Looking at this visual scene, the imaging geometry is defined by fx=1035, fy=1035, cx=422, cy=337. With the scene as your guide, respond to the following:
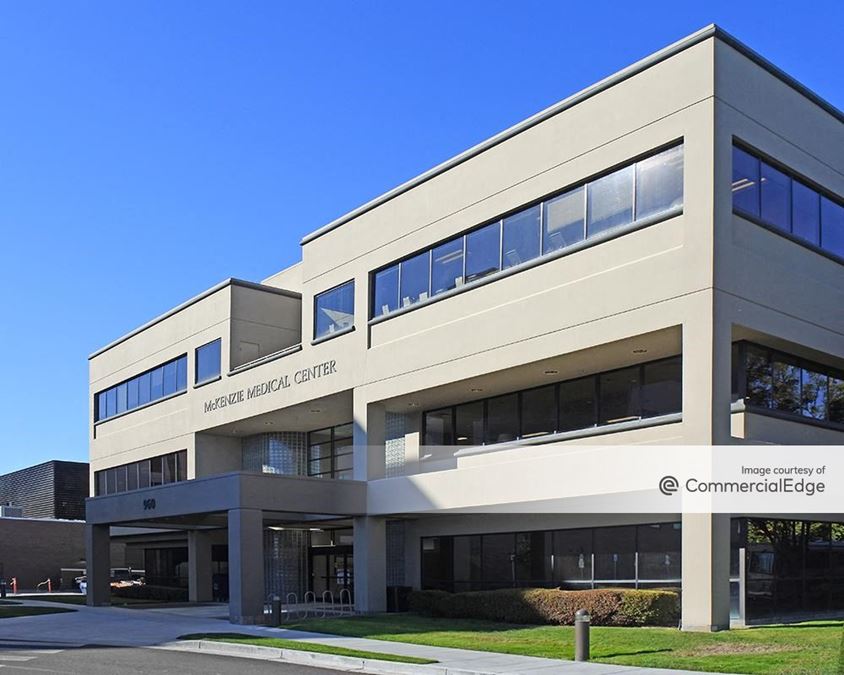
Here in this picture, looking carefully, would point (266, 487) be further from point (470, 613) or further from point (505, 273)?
point (505, 273)

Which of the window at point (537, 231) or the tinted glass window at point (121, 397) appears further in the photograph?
the tinted glass window at point (121, 397)

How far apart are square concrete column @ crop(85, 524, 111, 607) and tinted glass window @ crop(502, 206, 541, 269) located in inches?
813

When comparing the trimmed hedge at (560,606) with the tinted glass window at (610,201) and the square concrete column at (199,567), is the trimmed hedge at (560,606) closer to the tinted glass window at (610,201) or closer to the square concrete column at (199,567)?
the tinted glass window at (610,201)

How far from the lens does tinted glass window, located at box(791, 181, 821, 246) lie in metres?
23.9

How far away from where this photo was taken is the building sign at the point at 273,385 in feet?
107

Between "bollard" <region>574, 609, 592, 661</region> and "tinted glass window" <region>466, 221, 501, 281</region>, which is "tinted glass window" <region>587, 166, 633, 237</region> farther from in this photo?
"bollard" <region>574, 609, 592, 661</region>

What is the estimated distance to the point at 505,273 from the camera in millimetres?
26109

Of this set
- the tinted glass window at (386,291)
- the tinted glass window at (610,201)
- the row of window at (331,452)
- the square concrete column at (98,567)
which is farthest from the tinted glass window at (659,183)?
the square concrete column at (98,567)

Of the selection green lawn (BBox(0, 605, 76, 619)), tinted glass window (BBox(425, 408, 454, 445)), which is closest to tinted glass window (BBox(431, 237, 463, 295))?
tinted glass window (BBox(425, 408, 454, 445))

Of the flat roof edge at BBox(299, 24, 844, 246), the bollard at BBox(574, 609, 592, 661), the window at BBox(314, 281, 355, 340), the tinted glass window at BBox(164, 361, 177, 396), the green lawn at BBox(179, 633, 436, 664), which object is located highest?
the flat roof edge at BBox(299, 24, 844, 246)

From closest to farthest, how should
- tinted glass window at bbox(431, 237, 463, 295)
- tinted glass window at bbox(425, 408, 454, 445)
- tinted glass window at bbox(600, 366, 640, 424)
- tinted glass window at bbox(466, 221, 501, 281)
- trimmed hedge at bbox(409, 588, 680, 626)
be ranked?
trimmed hedge at bbox(409, 588, 680, 626) < tinted glass window at bbox(600, 366, 640, 424) < tinted glass window at bbox(466, 221, 501, 281) < tinted glass window at bbox(431, 237, 463, 295) < tinted glass window at bbox(425, 408, 454, 445)

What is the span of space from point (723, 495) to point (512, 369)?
6697 millimetres

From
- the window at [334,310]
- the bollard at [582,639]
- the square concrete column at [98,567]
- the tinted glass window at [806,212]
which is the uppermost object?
the tinted glass window at [806,212]

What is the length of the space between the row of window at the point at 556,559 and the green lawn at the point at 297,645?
767cm
